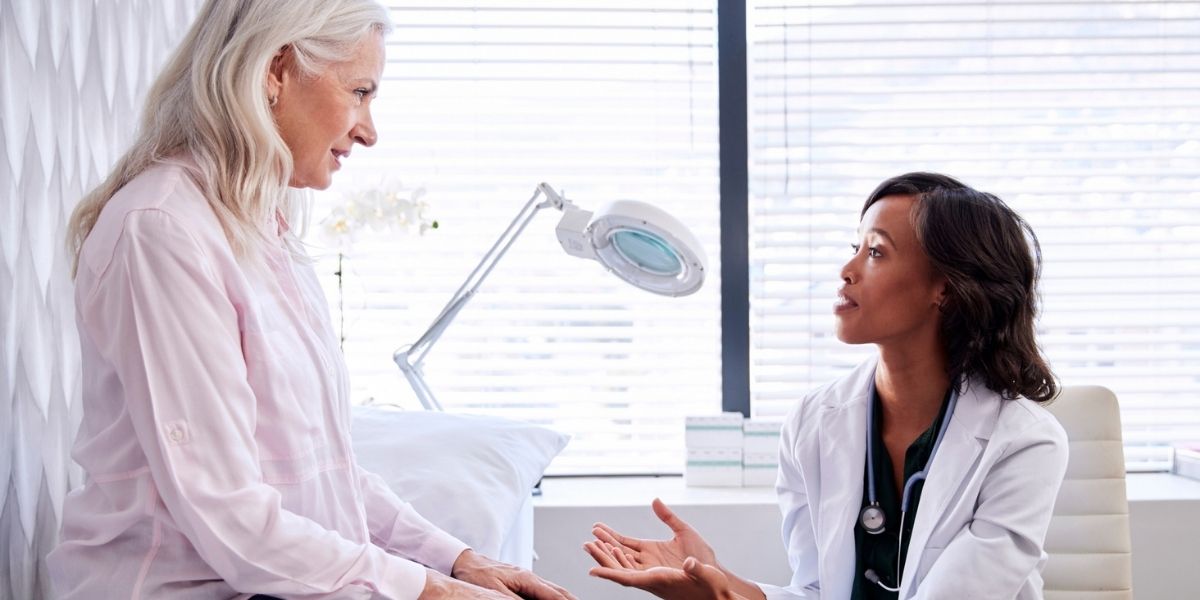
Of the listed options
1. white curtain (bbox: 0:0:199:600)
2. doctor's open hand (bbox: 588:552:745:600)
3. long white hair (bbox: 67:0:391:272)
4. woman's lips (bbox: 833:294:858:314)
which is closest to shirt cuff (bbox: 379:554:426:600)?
doctor's open hand (bbox: 588:552:745:600)

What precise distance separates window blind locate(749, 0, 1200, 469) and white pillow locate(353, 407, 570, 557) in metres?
0.97

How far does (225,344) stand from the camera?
110cm

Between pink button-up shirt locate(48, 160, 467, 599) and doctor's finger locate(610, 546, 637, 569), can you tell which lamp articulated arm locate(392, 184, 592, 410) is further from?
pink button-up shirt locate(48, 160, 467, 599)

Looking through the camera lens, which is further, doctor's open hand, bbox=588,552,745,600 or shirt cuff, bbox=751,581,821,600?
shirt cuff, bbox=751,581,821,600

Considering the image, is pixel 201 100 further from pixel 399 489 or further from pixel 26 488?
pixel 399 489

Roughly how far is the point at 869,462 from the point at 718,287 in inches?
44.0

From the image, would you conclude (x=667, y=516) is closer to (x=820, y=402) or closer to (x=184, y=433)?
(x=820, y=402)

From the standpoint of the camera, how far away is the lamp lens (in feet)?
6.56

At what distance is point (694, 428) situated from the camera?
Answer: 2602mm

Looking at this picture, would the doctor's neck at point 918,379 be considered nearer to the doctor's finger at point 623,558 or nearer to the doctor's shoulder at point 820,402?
the doctor's shoulder at point 820,402

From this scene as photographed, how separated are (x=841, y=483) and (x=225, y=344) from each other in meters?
1.00

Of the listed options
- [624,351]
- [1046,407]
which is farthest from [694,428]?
[1046,407]

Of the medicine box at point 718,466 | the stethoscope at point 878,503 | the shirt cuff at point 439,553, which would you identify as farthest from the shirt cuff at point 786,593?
the medicine box at point 718,466

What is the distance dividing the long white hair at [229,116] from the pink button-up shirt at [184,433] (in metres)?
0.05
